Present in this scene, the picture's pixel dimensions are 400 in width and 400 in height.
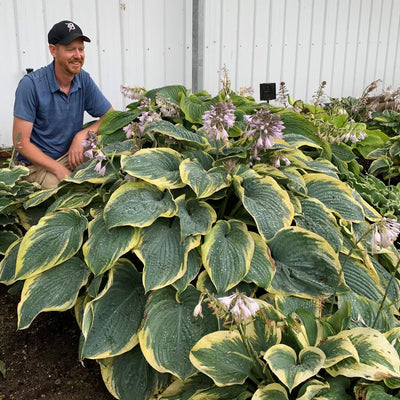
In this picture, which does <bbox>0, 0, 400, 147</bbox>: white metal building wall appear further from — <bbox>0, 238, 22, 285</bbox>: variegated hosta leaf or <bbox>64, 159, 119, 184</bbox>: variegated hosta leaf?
<bbox>0, 238, 22, 285</bbox>: variegated hosta leaf

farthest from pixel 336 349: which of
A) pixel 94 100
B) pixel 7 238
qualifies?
pixel 94 100

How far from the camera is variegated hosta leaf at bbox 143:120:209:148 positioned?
231 centimetres

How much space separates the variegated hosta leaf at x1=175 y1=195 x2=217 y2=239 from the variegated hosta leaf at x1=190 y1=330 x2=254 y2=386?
0.42 m

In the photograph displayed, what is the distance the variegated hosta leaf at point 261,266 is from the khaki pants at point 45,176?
→ 145 centimetres

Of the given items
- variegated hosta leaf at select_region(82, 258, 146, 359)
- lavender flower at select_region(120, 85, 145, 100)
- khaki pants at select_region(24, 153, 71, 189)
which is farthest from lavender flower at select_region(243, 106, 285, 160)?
khaki pants at select_region(24, 153, 71, 189)

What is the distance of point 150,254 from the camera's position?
6.16ft

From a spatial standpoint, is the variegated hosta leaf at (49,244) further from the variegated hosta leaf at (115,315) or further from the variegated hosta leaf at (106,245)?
the variegated hosta leaf at (115,315)

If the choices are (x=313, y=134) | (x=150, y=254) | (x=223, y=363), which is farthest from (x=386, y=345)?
(x=313, y=134)

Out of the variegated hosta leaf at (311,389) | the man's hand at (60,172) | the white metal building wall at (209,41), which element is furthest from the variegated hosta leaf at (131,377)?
the white metal building wall at (209,41)

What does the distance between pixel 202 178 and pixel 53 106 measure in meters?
1.36

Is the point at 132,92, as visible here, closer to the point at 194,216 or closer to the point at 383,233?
the point at 194,216

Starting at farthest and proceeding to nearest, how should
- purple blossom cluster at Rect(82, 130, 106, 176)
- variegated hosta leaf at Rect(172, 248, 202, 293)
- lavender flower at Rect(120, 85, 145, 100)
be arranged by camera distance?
1. lavender flower at Rect(120, 85, 145, 100)
2. purple blossom cluster at Rect(82, 130, 106, 176)
3. variegated hosta leaf at Rect(172, 248, 202, 293)

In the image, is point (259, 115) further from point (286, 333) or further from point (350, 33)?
point (350, 33)

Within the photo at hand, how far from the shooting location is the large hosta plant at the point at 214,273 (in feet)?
5.22
